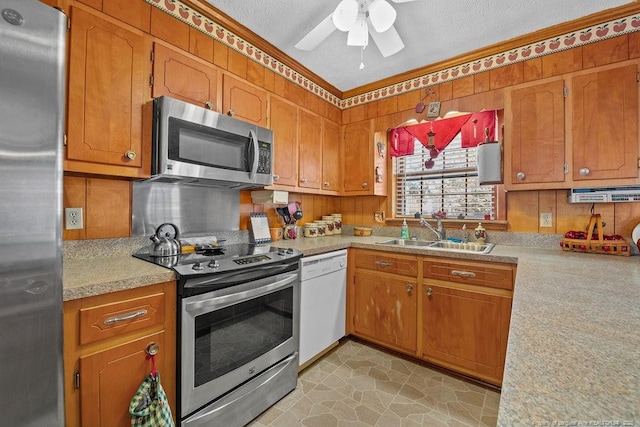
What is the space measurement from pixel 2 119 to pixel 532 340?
4.80ft

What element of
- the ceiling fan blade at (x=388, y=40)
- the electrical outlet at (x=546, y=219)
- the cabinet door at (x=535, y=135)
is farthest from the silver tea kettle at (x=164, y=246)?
the electrical outlet at (x=546, y=219)

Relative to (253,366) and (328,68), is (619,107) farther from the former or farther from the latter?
(253,366)

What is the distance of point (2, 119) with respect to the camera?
0.79 m

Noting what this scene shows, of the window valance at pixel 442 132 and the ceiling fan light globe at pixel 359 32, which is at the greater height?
the ceiling fan light globe at pixel 359 32

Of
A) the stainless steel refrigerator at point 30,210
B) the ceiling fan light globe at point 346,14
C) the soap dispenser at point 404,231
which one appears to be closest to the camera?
the stainless steel refrigerator at point 30,210

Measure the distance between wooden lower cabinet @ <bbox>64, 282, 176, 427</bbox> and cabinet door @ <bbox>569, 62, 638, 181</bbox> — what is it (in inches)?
104

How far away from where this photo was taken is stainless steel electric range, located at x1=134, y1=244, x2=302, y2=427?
4.31ft

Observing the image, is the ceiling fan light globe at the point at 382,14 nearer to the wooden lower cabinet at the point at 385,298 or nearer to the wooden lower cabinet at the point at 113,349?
the wooden lower cabinet at the point at 385,298

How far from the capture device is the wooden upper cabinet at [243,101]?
6.45ft

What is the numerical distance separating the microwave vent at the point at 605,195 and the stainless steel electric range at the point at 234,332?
1.95 metres

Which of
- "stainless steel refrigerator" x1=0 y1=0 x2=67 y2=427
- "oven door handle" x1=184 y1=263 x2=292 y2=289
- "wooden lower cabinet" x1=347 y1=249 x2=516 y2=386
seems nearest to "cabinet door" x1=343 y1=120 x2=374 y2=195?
"wooden lower cabinet" x1=347 y1=249 x2=516 y2=386

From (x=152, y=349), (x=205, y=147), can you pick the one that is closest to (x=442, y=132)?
(x=205, y=147)

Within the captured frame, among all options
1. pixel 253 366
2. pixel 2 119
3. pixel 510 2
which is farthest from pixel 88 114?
pixel 510 2

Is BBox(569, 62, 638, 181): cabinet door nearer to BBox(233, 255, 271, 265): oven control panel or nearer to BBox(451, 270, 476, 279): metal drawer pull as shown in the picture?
BBox(451, 270, 476, 279): metal drawer pull
